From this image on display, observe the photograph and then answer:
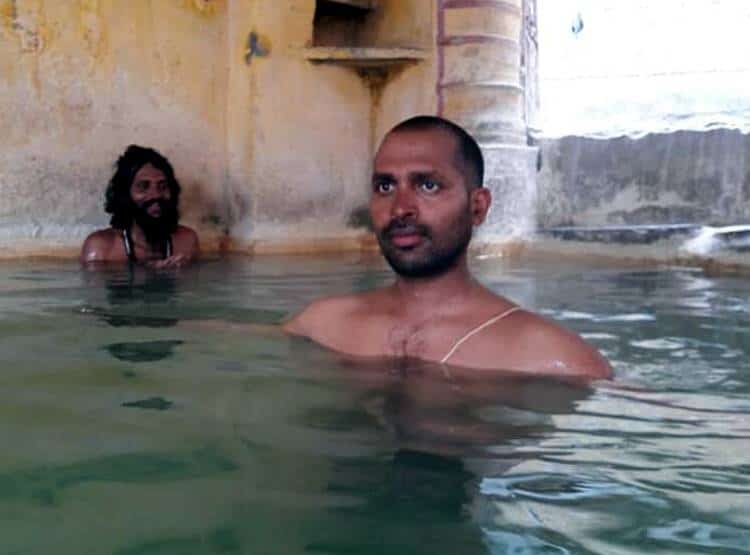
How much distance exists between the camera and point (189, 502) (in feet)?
6.51

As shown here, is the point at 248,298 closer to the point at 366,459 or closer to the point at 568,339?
the point at 568,339

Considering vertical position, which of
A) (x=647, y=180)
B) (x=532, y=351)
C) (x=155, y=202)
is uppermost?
(x=647, y=180)

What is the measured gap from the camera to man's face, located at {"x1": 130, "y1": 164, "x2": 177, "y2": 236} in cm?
704

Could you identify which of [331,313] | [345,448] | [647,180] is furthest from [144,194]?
[345,448]

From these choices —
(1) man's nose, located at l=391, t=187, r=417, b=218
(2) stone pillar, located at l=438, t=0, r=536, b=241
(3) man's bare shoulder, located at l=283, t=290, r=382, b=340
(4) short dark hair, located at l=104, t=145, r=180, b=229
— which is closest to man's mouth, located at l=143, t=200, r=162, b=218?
(4) short dark hair, located at l=104, t=145, r=180, b=229

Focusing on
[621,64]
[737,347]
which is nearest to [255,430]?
[737,347]

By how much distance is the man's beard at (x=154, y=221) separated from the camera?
23.1ft

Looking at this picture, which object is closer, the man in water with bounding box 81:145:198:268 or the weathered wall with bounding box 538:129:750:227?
the man in water with bounding box 81:145:198:268

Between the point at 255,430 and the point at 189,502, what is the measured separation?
1.94 feet

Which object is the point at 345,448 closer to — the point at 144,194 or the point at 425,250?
the point at 425,250

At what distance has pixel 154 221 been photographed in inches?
278

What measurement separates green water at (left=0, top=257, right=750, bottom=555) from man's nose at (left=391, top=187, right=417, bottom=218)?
1.52ft

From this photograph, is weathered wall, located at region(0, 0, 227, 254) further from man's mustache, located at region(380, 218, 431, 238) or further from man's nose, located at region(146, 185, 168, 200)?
man's mustache, located at region(380, 218, 431, 238)

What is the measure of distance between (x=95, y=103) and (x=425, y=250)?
5.32 metres
